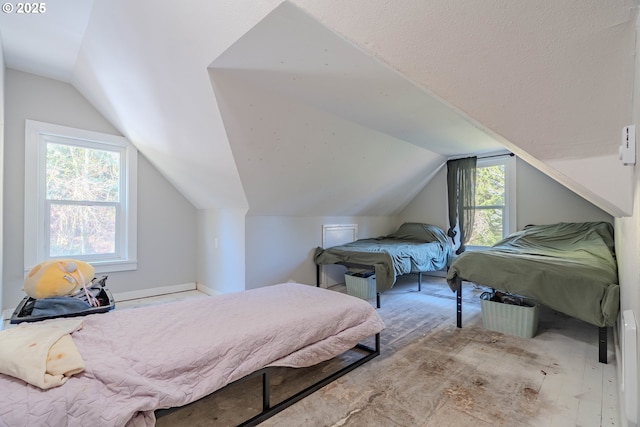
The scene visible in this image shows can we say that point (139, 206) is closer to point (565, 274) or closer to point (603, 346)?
point (565, 274)

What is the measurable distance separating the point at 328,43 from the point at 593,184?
142 centimetres

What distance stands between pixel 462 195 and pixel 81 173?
5.28 metres

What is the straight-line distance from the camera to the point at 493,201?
4570 millimetres

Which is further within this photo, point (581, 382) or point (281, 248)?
point (281, 248)

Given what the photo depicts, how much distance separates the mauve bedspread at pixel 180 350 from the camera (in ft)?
3.31

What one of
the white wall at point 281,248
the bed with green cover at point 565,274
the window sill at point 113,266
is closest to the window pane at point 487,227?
the bed with green cover at point 565,274

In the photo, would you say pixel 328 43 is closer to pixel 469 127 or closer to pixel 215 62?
pixel 215 62

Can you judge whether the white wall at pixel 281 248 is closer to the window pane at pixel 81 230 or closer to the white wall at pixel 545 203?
the window pane at pixel 81 230

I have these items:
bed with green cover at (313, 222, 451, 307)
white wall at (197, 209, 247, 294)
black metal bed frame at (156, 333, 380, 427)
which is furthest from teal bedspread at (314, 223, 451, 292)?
black metal bed frame at (156, 333, 380, 427)

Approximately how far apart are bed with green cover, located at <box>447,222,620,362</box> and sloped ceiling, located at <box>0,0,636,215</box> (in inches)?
40.6

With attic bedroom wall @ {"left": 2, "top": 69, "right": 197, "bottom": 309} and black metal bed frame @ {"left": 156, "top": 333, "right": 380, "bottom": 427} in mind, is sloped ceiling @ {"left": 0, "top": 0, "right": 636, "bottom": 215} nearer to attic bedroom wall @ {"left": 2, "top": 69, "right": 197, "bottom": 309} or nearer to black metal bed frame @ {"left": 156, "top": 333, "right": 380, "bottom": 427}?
attic bedroom wall @ {"left": 2, "top": 69, "right": 197, "bottom": 309}

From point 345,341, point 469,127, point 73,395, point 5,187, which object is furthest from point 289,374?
point 5,187

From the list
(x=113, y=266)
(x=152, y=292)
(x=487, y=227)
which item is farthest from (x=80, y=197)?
(x=487, y=227)

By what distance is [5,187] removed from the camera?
119 inches
